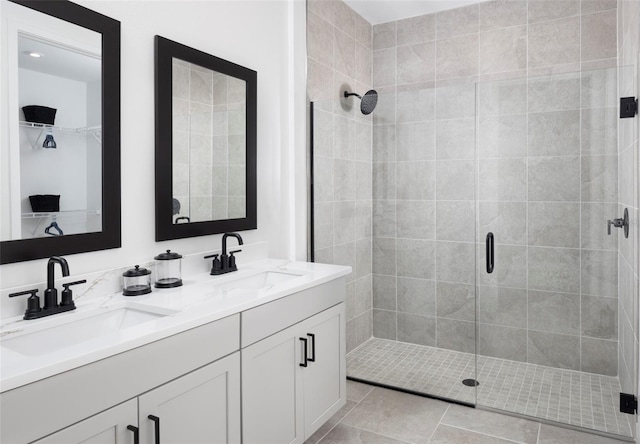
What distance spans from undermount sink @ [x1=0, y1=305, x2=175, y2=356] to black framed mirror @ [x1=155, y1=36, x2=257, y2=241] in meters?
0.45

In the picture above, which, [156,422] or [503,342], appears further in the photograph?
[503,342]

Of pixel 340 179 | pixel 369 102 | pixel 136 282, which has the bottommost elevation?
pixel 136 282

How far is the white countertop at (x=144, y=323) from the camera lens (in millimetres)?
1064

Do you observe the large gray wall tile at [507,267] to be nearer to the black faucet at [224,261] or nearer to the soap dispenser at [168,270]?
the black faucet at [224,261]

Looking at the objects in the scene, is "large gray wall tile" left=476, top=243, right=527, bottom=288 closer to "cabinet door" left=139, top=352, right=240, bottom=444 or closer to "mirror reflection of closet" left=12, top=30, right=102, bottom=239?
"cabinet door" left=139, top=352, right=240, bottom=444

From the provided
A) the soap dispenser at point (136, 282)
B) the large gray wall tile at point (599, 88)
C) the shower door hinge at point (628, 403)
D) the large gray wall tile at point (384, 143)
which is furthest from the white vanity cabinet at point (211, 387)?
the large gray wall tile at point (599, 88)

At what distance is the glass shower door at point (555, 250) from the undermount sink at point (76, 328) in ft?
6.12

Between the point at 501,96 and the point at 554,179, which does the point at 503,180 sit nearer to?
the point at 554,179

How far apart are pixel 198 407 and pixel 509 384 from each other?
1823 millimetres

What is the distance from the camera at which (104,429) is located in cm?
118

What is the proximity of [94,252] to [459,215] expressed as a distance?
1945 mm

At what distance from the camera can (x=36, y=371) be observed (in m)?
1.02

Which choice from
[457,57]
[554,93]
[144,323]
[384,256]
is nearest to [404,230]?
[384,256]

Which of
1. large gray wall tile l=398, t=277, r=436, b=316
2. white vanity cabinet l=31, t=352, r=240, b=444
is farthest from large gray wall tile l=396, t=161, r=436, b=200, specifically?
white vanity cabinet l=31, t=352, r=240, b=444
